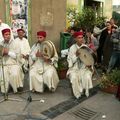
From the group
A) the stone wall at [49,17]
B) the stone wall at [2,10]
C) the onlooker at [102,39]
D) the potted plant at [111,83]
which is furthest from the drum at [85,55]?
the stone wall at [49,17]

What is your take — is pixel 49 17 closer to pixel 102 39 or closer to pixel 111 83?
pixel 102 39

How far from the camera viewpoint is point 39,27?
1209 cm

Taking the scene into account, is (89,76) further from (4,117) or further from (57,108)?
(4,117)

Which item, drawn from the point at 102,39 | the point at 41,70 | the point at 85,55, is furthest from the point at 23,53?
the point at 102,39

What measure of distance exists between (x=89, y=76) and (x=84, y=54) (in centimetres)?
54

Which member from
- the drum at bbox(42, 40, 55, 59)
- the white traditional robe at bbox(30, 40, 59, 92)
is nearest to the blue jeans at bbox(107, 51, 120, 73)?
the white traditional robe at bbox(30, 40, 59, 92)

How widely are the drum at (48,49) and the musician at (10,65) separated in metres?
0.71

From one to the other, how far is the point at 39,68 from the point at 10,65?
0.71 metres

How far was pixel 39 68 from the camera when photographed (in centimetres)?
792

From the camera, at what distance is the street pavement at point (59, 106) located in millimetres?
6379

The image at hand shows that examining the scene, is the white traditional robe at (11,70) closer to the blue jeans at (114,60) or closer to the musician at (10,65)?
the musician at (10,65)

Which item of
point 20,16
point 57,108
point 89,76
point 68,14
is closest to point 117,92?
point 89,76

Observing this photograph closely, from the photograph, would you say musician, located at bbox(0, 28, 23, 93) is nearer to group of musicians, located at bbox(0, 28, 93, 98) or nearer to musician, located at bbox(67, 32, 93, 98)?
group of musicians, located at bbox(0, 28, 93, 98)

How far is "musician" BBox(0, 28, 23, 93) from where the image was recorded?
25.2 ft
